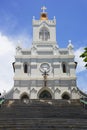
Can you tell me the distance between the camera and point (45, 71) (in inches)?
2120

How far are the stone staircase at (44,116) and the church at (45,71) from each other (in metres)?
17.9

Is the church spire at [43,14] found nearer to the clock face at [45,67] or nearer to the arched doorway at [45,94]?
the clock face at [45,67]

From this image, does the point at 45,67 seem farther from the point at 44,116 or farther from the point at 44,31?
the point at 44,116

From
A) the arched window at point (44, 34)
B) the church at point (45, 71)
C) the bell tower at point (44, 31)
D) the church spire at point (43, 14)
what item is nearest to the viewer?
the church at point (45, 71)

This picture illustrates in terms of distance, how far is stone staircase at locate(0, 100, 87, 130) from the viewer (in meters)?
21.1

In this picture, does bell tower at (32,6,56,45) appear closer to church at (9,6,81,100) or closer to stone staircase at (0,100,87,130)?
church at (9,6,81,100)

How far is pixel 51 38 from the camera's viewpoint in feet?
190

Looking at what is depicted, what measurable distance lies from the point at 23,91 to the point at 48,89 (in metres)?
4.20

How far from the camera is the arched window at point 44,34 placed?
58156 millimetres

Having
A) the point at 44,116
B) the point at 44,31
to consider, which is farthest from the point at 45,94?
the point at 44,116

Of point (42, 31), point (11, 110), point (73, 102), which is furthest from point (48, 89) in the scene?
point (11, 110)

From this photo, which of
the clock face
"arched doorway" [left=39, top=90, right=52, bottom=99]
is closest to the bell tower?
the clock face

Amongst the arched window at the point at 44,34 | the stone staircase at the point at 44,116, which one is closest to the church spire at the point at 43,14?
the arched window at the point at 44,34

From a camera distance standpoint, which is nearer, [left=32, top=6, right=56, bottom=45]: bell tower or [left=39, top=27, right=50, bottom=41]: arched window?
[left=32, top=6, right=56, bottom=45]: bell tower
